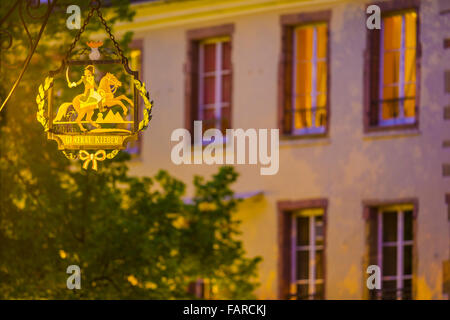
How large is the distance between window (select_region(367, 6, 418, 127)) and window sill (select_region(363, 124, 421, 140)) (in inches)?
2.9

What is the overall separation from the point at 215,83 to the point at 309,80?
84.8 inches

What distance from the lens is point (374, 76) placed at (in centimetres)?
3444

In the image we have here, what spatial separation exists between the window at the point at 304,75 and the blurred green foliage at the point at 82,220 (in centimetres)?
491

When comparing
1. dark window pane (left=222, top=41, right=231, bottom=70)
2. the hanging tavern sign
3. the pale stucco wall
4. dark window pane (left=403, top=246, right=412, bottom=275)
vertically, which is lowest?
the hanging tavern sign

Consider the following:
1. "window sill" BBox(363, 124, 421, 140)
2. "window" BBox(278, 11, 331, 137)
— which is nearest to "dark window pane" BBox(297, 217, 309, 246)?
"window" BBox(278, 11, 331, 137)

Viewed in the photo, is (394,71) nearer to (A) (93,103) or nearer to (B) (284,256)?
(B) (284,256)

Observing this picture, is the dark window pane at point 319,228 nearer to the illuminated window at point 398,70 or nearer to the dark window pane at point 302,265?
the dark window pane at point 302,265

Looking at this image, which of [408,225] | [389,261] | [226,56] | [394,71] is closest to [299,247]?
[389,261]

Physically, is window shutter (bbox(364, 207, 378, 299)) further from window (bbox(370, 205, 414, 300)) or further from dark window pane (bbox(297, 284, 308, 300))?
dark window pane (bbox(297, 284, 308, 300))

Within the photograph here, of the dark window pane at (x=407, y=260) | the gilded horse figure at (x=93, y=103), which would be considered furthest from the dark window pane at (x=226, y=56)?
the gilded horse figure at (x=93, y=103)

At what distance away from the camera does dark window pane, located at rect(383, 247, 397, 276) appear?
3403cm
